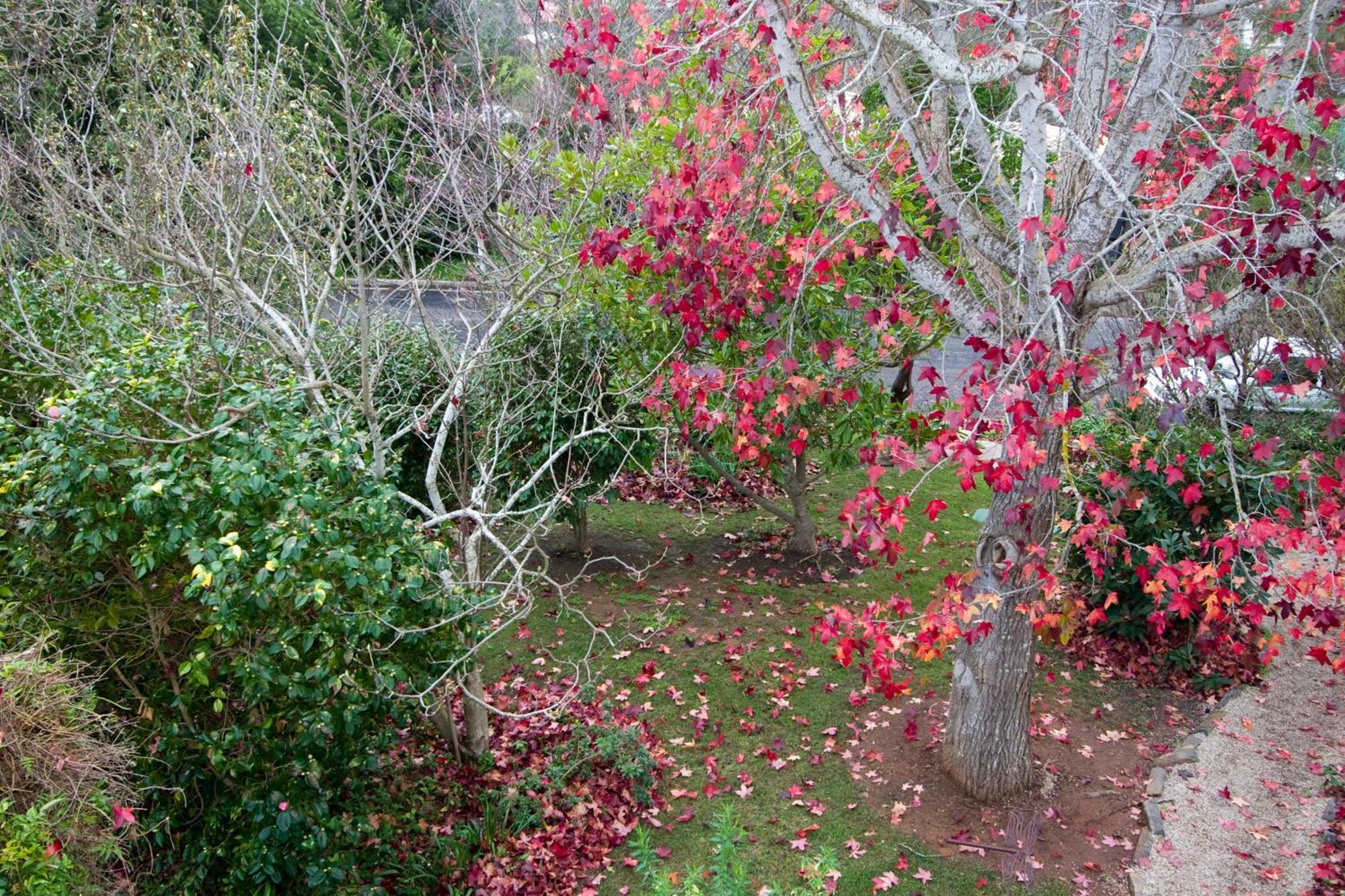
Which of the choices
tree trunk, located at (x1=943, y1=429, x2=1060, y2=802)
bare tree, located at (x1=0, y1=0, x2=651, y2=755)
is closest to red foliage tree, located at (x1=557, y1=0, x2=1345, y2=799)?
tree trunk, located at (x1=943, y1=429, x2=1060, y2=802)

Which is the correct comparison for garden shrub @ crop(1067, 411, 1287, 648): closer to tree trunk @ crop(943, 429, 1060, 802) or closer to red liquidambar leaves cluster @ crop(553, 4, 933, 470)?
tree trunk @ crop(943, 429, 1060, 802)

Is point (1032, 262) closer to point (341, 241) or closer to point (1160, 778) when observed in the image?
point (1160, 778)

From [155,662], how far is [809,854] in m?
3.28

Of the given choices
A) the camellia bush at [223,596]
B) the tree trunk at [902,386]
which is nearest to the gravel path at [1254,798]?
the camellia bush at [223,596]

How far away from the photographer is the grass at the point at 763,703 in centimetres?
470

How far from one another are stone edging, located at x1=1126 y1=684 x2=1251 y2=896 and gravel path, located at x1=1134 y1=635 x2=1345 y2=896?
3 centimetres

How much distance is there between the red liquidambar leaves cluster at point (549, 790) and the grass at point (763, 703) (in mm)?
201

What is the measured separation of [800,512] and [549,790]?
4029 mm

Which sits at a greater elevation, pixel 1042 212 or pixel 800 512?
pixel 1042 212

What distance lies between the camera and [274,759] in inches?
153

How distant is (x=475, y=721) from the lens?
5.36 m

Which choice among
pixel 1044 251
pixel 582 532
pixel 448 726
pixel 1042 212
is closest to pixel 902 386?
pixel 582 532

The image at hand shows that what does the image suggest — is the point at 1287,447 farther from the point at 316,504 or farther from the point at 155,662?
the point at 155,662

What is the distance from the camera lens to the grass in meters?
4.70
